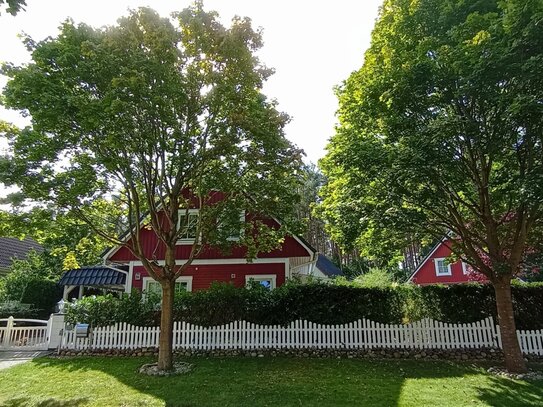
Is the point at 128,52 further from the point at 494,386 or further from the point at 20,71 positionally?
the point at 494,386

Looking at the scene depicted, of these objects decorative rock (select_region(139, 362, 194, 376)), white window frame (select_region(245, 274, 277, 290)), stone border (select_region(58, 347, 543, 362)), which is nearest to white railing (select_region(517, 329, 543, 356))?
stone border (select_region(58, 347, 543, 362))

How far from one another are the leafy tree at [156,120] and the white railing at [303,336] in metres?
2.20

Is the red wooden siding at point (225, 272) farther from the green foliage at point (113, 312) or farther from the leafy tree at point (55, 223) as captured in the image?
the leafy tree at point (55, 223)

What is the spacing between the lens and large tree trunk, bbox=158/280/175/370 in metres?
9.36

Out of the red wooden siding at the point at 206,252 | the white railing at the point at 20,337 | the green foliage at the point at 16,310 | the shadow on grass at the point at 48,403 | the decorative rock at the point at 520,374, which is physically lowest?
the shadow on grass at the point at 48,403

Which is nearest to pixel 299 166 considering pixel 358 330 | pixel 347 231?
pixel 347 231

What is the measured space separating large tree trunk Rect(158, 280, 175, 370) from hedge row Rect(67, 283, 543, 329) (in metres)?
2.54

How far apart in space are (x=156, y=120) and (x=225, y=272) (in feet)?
30.3

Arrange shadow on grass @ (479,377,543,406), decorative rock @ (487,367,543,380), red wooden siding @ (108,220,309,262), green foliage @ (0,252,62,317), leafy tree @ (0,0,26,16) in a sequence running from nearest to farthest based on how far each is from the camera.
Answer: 1. leafy tree @ (0,0,26,16)
2. shadow on grass @ (479,377,543,406)
3. decorative rock @ (487,367,543,380)
4. red wooden siding @ (108,220,309,262)
5. green foliage @ (0,252,62,317)

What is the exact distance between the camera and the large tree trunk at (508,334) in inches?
360

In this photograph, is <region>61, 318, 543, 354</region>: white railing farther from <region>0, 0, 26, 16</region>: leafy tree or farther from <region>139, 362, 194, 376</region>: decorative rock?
<region>0, 0, 26, 16</region>: leafy tree

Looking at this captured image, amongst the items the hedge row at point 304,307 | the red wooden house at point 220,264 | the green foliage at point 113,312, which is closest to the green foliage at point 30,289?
the red wooden house at point 220,264

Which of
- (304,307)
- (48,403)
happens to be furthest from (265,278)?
(48,403)

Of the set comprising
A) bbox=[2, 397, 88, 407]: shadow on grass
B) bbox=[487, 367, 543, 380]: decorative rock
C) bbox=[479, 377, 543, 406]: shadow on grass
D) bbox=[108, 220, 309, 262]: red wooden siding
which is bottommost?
bbox=[2, 397, 88, 407]: shadow on grass
